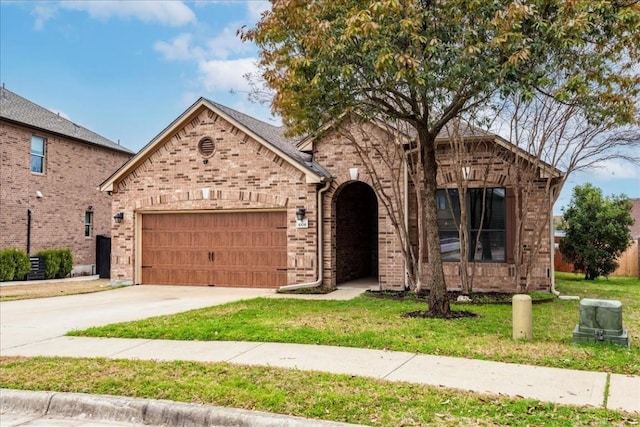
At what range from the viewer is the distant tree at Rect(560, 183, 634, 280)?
2067 cm

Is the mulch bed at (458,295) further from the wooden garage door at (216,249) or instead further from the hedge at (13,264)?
the hedge at (13,264)

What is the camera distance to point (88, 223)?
85.6ft

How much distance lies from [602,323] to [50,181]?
22.5 meters

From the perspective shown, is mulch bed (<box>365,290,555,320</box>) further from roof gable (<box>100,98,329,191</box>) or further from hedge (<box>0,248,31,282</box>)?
hedge (<box>0,248,31,282</box>)

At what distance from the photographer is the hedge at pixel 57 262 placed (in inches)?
868

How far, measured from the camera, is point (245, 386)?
5816mm

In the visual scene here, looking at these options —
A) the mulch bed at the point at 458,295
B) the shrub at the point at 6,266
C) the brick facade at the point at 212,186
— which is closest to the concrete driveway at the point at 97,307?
the brick facade at the point at 212,186

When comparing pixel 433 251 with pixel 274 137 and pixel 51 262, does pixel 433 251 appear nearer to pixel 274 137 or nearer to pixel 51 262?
pixel 274 137

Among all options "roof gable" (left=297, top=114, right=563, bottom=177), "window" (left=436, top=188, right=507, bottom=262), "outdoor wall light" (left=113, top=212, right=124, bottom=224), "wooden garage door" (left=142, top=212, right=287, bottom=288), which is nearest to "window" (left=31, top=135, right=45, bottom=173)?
"outdoor wall light" (left=113, top=212, right=124, bottom=224)

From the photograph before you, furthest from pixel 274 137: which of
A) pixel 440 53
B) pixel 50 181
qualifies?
pixel 50 181

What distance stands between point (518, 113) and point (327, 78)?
19.5 ft

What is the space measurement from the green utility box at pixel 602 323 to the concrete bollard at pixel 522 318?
0.65 meters

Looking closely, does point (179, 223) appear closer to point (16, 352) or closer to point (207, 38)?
point (207, 38)

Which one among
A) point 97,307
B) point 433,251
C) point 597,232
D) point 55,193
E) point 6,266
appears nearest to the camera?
point 433,251
